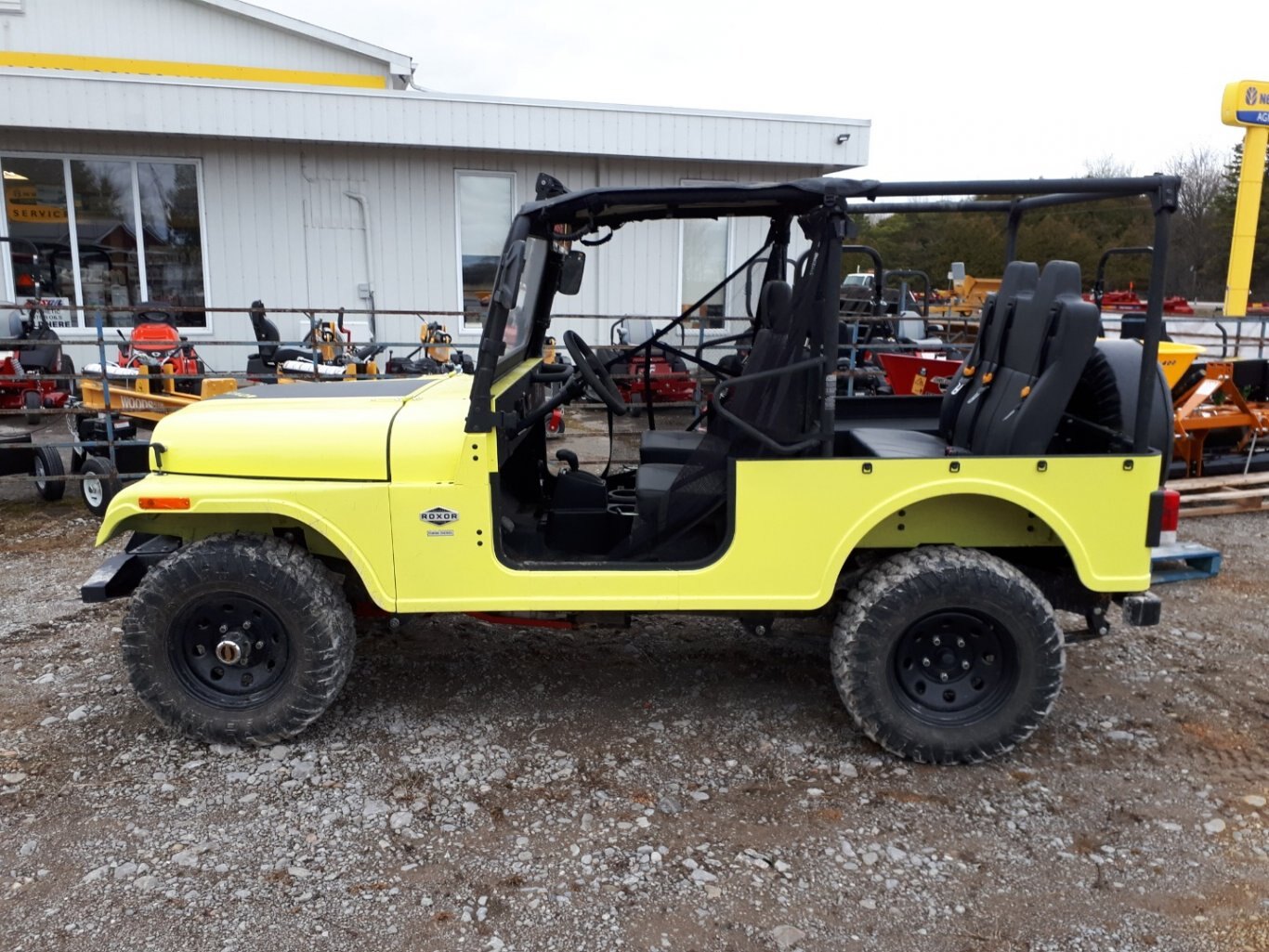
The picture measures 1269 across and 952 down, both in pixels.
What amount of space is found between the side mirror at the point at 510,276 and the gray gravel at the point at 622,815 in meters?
1.69

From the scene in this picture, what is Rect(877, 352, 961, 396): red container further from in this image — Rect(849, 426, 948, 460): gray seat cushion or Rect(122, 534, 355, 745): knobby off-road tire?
Rect(122, 534, 355, 745): knobby off-road tire

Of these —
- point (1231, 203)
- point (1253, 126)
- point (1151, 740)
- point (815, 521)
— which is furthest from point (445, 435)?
point (1231, 203)

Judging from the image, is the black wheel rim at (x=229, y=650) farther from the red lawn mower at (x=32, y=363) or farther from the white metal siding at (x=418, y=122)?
the white metal siding at (x=418, y=122)

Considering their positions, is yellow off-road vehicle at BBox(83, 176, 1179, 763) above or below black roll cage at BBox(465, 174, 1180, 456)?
below

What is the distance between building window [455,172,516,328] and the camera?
11.6 meters

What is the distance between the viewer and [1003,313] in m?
3.98

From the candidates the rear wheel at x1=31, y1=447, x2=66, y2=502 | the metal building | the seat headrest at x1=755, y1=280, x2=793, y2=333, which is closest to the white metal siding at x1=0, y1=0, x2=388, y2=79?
the metal building

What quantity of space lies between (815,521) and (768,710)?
982 mm

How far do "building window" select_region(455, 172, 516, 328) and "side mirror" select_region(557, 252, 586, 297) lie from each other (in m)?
7.63

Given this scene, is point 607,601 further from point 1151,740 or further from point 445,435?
point 1151,740

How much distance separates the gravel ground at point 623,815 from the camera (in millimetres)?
2674

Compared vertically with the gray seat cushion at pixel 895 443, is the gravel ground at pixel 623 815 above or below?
below

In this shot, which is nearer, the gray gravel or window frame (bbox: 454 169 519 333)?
the gray gravel

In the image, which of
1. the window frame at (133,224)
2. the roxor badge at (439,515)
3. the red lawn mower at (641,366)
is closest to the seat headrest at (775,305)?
the red lawn mower at (641,366)
